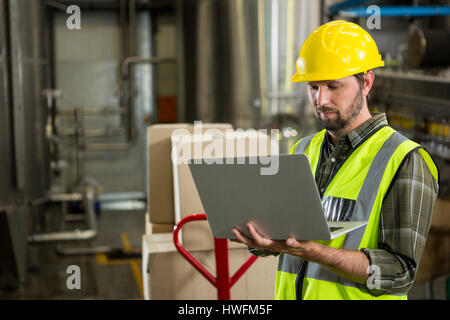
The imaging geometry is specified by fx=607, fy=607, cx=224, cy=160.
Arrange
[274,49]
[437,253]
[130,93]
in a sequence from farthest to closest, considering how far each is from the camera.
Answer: [130,93] < [274,49] < [437,253]

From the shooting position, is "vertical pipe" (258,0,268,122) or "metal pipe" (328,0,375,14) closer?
"metal pipe" (328,0,375,14)

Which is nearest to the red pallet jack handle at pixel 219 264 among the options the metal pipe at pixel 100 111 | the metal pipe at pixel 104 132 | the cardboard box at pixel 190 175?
the cardboard box at pixel 190 175

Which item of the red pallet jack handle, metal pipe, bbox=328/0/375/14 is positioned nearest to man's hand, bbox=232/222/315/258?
the red pallet jack handle

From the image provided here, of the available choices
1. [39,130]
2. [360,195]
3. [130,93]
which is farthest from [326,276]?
[130,93]

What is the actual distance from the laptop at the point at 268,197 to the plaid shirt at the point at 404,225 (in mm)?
90

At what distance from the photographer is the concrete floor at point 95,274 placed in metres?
5.13

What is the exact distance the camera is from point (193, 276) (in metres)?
3.43

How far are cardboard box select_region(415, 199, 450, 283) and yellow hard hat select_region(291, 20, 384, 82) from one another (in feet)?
8.78

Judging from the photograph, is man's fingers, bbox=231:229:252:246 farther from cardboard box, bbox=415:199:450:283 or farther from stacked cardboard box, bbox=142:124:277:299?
cardboard box, bbox=415:199:450:283

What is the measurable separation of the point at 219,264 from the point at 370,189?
1.54 meters

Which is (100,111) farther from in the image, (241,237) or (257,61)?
(241,237)

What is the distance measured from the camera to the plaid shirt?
167 centimetres
